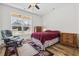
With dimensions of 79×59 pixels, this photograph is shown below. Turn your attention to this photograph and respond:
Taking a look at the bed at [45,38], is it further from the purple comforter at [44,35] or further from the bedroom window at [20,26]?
the bedroom window at [20,26]

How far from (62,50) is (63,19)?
523 millimetres

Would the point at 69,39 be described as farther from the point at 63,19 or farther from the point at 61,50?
the point at 63,19

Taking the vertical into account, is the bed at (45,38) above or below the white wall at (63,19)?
below

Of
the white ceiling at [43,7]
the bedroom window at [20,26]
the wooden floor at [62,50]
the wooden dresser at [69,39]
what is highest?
the white ceiling at [43,7]

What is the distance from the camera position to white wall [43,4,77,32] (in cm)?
181

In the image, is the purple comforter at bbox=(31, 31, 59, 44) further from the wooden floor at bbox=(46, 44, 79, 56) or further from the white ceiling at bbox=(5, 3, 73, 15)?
the white ceiling at bbox=(5, 3, 73, 15)

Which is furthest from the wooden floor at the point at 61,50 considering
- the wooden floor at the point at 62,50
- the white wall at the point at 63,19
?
the white wall at the point at 63,19

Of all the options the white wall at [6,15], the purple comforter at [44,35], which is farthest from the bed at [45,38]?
the white wall at [6,15]

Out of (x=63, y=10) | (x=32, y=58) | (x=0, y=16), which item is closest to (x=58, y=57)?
(x=32, y=58)

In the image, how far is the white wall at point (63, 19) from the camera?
1.81 meters

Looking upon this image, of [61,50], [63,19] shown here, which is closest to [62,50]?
[61,50]

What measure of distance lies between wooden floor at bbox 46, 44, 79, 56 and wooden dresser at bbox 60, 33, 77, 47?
0.07 m

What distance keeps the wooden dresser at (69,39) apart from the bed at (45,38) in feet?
0.28

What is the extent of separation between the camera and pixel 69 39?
1817mm
